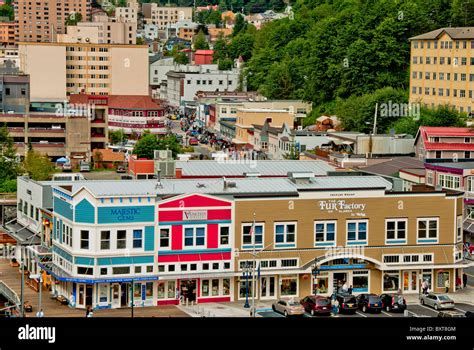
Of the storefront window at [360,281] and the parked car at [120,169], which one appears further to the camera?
the parked car at [120,169]

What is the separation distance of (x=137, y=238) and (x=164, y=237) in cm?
71

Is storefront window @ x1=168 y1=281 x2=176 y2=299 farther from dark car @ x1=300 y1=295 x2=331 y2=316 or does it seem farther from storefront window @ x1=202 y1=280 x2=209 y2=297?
dark car @ x1=300 y1=295 x2=331 y2=316

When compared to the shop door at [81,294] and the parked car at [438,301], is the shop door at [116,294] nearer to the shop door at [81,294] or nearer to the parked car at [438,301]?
the shop door at [81,294]

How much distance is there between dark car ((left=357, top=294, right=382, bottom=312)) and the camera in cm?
2422

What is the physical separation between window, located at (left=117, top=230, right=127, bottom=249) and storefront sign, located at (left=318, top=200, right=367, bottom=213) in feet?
17.1

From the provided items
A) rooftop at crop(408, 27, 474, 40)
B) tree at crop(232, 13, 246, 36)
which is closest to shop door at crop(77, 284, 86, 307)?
rooftop at crop(408, 27, 474, 40)

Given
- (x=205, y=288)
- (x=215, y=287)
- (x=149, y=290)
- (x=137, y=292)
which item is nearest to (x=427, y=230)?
(x=215, y=287)

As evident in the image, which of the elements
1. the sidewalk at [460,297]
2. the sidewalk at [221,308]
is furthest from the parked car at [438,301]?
the sidewalk at [221,308]

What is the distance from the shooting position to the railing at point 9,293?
2509cm

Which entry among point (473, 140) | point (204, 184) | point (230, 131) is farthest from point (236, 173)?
point (230, 131)

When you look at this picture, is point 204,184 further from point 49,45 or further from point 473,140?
point 49,45

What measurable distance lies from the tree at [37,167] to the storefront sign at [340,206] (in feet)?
76.8

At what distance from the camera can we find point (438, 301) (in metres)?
24.8

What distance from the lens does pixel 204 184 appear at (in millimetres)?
28719
